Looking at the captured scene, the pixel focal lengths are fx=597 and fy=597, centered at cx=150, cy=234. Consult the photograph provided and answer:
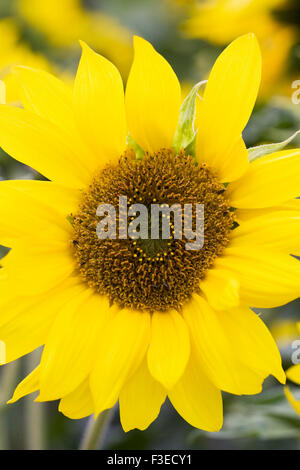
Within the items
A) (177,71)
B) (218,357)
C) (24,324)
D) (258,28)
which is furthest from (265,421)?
(177,71)

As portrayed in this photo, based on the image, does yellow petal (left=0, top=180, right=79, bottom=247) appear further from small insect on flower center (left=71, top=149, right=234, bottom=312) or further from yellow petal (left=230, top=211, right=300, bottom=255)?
yellow petal (left=230, top=211, right=300, bottom=255)

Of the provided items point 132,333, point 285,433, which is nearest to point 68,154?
point 132,333

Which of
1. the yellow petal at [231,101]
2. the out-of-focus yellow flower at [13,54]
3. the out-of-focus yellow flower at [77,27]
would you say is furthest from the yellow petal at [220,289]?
the out-of-focus yellow flower at [77,27]

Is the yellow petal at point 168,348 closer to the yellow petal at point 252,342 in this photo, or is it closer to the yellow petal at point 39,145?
the yellow petal at point 252,342

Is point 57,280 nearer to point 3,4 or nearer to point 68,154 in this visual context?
point 68,154

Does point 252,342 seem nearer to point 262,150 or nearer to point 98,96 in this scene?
point 262,150
